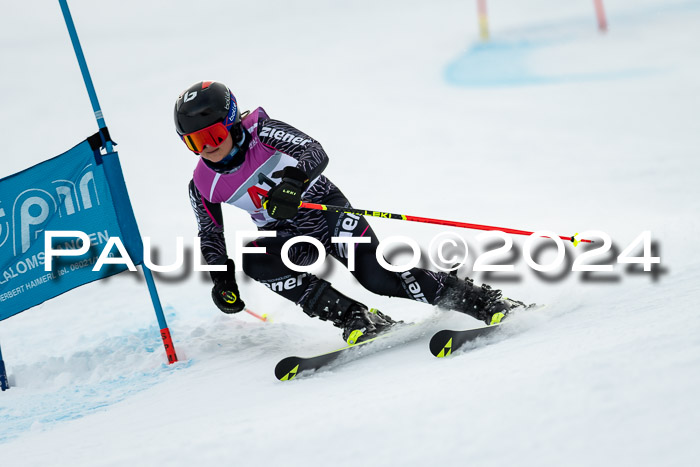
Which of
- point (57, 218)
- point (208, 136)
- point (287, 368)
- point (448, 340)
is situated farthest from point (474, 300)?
point (57, 218)

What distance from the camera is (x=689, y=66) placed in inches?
389

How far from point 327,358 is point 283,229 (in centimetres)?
75

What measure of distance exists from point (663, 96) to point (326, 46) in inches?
272

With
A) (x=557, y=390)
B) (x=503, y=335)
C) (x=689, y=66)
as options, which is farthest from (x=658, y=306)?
(x=689, y=66)

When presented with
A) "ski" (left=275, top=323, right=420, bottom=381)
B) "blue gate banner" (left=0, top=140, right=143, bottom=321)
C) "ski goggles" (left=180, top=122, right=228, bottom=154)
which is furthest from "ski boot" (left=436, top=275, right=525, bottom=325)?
"blue gate banner" (left=0, top=140, right=143, bottom=321)

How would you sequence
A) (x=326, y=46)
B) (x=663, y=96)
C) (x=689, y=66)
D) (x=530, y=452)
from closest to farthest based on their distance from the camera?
(x=530, y=452) → (x=663, y=96) → (x=689, y=66) → (x=326, y=46)

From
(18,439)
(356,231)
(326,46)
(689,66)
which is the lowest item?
(18,439)

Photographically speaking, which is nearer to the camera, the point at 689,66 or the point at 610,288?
the point at 610,288

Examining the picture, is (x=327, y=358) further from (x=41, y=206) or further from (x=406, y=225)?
(x=406, y=225)

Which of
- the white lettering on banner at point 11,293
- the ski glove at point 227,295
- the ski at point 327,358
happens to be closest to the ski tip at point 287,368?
the ski at point 327,358

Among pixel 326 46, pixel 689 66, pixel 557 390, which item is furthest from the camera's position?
pixel 326 46

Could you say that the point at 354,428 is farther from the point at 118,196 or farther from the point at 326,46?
the point at 326,46

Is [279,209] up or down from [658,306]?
Result: up

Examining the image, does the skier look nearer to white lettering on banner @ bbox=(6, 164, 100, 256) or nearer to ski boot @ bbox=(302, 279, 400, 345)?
ski boot @ bbox=(302, 279, 400, 345)
